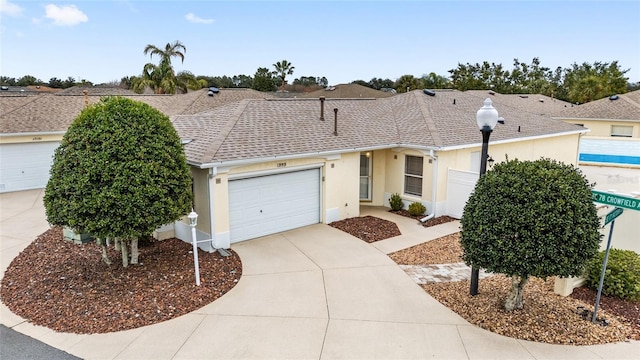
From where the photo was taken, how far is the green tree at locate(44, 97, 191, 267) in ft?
25.8

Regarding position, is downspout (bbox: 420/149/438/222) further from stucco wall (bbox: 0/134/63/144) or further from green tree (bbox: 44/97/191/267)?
stucco wall (bbox: 0/134/63/144)

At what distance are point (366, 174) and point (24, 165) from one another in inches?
625

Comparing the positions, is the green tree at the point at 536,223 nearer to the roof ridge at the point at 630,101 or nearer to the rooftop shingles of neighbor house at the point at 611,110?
the rooftop shingles of neighbor house at the point at 611,110

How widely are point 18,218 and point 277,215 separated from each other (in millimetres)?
9626

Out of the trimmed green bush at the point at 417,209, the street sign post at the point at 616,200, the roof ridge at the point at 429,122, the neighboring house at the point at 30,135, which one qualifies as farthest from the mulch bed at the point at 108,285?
the neighboring house at the point at 30,135

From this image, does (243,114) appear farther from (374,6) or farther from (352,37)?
(352,37)

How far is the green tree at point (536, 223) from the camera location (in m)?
6.05

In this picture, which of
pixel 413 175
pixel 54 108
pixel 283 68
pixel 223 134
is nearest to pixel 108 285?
pixel 223 134

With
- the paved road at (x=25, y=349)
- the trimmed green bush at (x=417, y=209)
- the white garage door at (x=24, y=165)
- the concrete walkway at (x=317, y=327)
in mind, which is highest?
the white garage door at (x=24, y=165)

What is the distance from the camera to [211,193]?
414 inches

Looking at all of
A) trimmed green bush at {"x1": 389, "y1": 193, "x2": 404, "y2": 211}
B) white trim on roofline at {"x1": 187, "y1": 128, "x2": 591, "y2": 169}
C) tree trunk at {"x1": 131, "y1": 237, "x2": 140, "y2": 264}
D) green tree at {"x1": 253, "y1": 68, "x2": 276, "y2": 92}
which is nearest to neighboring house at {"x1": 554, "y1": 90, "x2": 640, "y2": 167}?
white trim on roofline at {"x1": 187, "y1": 128, "x2": 591, "y2": 169}

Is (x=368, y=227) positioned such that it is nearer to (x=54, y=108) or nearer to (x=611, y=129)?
(x=54, y=108)

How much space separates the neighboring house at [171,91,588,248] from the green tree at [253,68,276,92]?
3700 centimetres

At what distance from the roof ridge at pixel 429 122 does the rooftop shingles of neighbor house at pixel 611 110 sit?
738 inches
